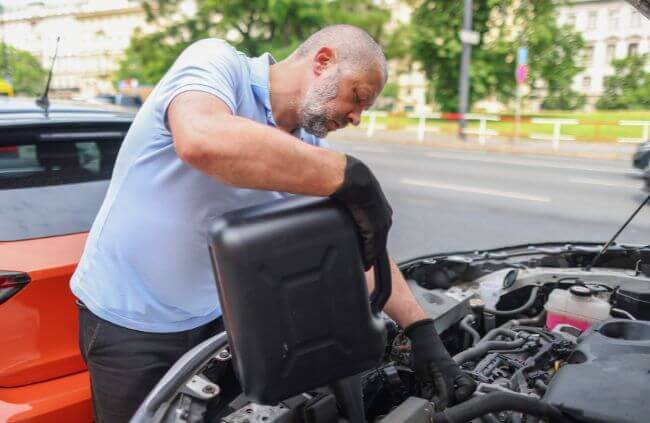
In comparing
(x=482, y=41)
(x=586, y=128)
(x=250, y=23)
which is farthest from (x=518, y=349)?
(x=250, y=23)

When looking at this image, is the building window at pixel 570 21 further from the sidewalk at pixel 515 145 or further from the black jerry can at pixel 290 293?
the black jerry can at pixel 290 293

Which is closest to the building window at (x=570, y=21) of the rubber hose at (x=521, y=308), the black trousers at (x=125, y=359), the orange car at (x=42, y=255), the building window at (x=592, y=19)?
the building window at (x=592, y=19)

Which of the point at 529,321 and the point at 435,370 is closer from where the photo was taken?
the point at 435,370

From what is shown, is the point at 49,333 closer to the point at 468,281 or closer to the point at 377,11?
the point at 468,281

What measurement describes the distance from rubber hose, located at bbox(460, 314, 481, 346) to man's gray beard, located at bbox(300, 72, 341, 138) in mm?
1047

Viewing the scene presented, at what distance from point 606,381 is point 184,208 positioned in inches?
44.5

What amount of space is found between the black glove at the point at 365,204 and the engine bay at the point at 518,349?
43 centimetres

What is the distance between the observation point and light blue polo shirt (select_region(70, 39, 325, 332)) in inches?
56.1

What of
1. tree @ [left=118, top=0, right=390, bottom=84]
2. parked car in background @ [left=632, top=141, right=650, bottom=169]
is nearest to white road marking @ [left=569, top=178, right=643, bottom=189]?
parked car in background @ [left=632, top=141, right=650, bottom=169]

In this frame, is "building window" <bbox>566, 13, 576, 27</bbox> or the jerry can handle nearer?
the jerry can handle

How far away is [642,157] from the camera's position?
7.73 feet

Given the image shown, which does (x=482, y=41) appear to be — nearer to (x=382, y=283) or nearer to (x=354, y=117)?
(x=354, y=117)

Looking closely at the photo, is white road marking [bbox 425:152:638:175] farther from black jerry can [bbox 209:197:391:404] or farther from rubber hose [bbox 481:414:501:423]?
black jerry can [bbox 209:197:391:404]

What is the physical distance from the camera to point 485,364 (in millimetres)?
1827
